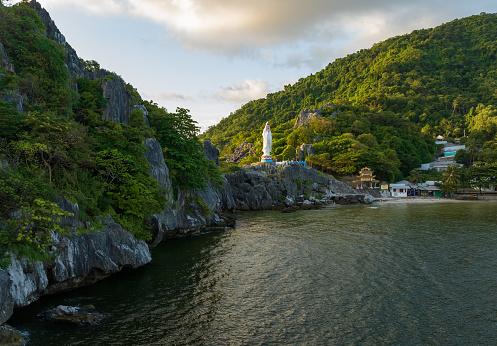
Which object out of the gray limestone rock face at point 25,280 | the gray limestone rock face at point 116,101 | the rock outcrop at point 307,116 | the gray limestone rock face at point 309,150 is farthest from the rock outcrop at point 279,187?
the gray limestone rock face at point 25,280

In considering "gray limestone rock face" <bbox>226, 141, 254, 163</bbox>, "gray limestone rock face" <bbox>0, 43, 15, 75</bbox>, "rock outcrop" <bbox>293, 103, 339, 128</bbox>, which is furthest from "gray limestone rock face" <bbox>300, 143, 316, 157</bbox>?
"gray limestone rock face" <bbox>0, 43, 15, 75</bbox>

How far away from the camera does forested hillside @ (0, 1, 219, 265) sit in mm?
17672

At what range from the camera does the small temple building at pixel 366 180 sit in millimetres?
98500

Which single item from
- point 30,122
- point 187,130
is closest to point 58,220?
point 30,122

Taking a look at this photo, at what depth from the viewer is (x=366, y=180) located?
99438mm

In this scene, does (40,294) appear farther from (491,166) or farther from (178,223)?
(491,166)

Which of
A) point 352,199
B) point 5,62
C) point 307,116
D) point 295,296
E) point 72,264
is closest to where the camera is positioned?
point 72,264

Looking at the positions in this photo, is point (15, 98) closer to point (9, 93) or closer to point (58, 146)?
point (9, 93)

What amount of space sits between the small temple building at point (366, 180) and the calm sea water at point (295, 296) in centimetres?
6305

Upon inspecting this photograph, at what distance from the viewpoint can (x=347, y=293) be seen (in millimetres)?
21141

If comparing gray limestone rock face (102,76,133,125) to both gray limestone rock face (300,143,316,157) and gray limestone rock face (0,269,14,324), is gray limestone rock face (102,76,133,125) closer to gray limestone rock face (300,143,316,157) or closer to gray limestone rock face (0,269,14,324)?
gray limestone rock face (0,269,14,324)

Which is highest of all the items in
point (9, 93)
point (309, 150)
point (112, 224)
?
point (309, 150)

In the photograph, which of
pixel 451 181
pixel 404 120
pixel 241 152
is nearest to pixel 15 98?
pixel 451 181

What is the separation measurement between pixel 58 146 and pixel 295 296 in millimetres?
20052
